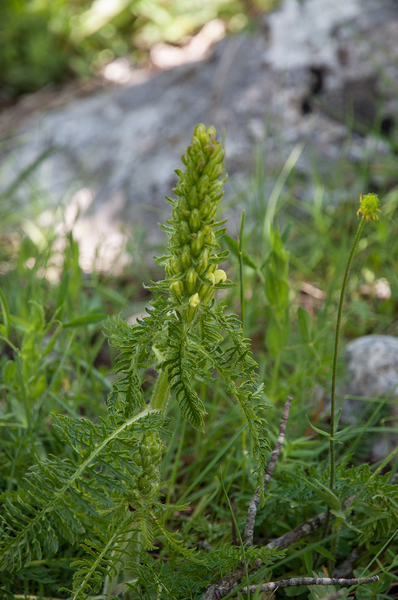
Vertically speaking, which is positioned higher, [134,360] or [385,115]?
[134,360]

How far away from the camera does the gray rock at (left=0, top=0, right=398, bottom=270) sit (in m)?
3.62

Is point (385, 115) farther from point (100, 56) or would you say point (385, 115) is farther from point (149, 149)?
point (100, 56)

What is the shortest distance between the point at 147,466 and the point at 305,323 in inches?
37.2

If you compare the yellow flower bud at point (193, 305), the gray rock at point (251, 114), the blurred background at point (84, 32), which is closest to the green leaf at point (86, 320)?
the yellow flower bud at point (193, 305)

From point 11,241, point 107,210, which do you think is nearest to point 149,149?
point 107,210

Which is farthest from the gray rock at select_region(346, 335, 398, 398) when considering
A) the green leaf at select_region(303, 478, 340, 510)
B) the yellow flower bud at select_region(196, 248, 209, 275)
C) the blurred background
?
the blurred background

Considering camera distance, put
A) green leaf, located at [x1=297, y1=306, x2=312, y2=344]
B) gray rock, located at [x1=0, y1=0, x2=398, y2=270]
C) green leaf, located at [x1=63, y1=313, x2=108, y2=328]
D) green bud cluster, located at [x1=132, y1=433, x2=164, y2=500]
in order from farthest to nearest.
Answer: gray rock, located at [x1=0, y1=0, x2=398, y2=270], green leaf, located at [x1=297, y1=306, x2=312, y2=344], green leaf, located at [x1=63, y1=313, x2=108, y2=328], green bud cluster, located at [x1=132, y1=433, x2=164, y2=500]

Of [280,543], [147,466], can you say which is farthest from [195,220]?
[280,543]

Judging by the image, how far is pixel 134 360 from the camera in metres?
1.07

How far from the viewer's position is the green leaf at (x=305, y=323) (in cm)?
180

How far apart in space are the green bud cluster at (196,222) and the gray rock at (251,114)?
8.25 feet

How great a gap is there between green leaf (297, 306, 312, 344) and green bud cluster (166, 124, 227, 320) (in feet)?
2.70

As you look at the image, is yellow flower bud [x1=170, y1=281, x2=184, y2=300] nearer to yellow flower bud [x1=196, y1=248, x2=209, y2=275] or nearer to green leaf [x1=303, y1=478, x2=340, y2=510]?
yellow flower bud [x1=196, y1=248, x2=209, y2=275]

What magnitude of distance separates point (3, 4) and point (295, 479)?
23.3 feet
